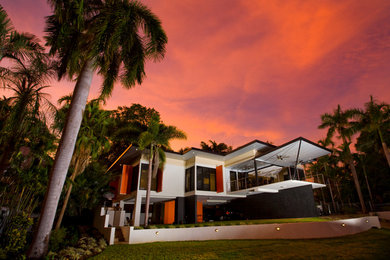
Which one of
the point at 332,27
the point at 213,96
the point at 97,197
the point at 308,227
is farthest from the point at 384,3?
the point at 97,197

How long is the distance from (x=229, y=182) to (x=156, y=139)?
7768mm

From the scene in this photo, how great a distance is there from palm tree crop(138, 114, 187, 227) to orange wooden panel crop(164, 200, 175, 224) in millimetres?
5605

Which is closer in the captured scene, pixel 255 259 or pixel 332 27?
pixel 255 259

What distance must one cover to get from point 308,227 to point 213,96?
965cm

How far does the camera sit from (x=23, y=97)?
753 centimetres

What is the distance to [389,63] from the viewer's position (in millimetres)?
10828

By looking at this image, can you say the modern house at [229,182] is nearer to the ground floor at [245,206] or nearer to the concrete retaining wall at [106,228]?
the ground floor at [245,206]

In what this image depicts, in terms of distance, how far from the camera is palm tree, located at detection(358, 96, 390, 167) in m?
15.5

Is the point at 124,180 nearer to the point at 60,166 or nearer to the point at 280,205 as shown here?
the point at 60,166

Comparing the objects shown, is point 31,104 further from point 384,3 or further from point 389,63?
point 389,63

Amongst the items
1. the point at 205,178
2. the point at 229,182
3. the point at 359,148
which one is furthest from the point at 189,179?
the point at 359,148

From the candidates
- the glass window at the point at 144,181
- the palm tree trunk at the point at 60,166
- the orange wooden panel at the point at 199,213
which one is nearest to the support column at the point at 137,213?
the glass window at the point at 144,181

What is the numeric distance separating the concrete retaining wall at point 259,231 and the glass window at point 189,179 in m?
4.52

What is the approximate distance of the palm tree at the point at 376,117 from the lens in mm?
15500
